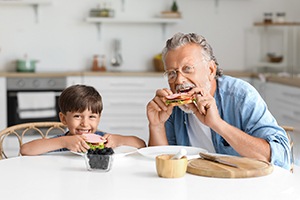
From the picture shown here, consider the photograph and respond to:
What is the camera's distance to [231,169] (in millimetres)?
2053

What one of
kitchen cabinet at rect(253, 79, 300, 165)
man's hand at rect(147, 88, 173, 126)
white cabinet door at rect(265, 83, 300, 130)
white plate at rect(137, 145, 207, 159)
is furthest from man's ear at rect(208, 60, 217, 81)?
Answer: white cabinet door at rect(265, 83, 300, 130)

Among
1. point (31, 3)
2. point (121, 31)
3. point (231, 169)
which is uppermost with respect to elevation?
point (31, 3)

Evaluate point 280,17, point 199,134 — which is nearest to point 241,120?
point 199,134

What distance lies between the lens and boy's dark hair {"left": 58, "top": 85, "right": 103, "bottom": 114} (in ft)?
8.63

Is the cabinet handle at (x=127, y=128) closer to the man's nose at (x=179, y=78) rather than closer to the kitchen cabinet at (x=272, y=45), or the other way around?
the kitchen cabinet at (x=272, y=45)

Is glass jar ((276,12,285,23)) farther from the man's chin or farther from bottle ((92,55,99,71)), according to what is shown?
the man's chin

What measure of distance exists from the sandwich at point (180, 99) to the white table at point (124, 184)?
279 millimetres

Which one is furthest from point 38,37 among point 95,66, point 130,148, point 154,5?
point 130,148

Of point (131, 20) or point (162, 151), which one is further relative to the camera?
point (131, 20)

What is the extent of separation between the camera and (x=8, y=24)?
6367mm

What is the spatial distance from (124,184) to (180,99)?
0.56 meters

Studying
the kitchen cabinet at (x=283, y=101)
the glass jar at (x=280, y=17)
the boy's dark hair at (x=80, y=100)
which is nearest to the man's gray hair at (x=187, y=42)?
the boy's dark hair at (x=80, y=100)

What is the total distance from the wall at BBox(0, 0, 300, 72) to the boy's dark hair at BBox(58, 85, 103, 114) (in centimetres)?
384

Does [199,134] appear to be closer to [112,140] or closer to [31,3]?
[112,140]
